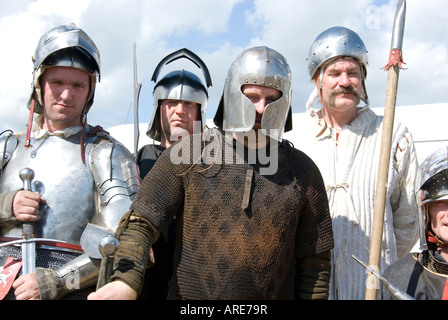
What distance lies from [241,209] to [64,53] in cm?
158

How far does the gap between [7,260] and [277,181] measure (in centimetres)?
162

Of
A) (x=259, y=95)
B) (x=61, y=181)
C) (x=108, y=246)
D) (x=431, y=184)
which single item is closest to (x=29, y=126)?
(x=61, y=181)

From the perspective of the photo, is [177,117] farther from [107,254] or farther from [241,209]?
[107,254]

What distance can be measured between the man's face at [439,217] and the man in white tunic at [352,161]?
65 centimetres

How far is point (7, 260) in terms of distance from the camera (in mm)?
3117

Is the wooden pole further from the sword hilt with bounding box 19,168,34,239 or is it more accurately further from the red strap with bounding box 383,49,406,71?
the sword hilt with bounding box 19,168,34,239

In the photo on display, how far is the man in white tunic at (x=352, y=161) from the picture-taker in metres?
3.53

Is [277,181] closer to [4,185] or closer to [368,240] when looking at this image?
[368,240]

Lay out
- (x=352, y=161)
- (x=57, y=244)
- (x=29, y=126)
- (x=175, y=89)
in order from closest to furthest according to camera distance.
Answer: (x=57, y=244)
(x=29, y=126)
(x=352, y=161)
(x=175, y=89)

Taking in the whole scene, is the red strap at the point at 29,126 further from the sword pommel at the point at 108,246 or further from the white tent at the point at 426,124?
the white tent at the point at 426,124

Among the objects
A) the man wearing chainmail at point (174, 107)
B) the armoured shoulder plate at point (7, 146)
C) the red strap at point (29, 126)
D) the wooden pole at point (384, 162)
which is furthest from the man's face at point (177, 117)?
the wooden pole at point (384, 162)

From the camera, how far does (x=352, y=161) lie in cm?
368

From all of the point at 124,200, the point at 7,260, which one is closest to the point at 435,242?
the point at 124,200

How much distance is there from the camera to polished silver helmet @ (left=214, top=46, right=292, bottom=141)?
2902 millimetres
